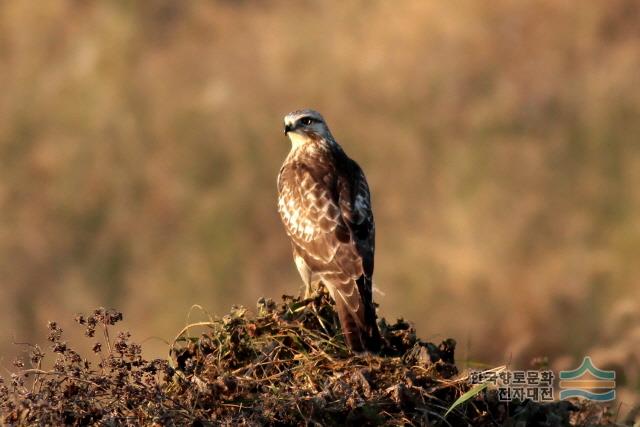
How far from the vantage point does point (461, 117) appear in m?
22.9

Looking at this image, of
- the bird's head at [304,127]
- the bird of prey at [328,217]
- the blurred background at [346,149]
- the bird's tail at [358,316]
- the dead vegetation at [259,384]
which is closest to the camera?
the dead vegetation at [259,384]

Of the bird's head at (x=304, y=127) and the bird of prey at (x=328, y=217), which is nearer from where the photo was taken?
the bird of prey at (x=328, y=217)

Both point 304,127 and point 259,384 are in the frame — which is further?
point 304,127

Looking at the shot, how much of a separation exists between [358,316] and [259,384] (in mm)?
1037

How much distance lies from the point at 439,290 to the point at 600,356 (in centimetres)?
622

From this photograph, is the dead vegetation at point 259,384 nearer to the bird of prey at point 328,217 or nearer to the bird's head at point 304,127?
the bird of prey at point 328,217

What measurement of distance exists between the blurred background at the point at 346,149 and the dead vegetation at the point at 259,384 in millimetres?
9537

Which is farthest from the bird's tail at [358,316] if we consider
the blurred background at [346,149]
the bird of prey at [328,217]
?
the blurred background at [346,149]

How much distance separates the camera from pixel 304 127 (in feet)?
35.3

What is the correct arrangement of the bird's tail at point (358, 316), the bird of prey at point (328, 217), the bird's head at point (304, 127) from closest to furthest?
the bird's tail at point (358, 316) < the bird of prey at point (328, 217) < the bird's head at point (304, 127)

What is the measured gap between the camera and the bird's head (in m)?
10.7

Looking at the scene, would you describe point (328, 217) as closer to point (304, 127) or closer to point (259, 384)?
point (304, 127)

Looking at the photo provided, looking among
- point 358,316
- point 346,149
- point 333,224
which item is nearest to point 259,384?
point 358,316

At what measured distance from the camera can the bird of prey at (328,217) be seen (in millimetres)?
8828
